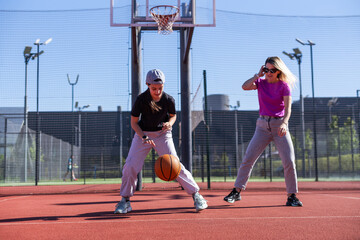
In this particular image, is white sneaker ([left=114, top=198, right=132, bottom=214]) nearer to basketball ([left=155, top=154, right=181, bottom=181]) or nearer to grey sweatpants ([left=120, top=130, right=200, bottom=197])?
grey sweatpants ([left=120, top=130, right=200, bottom=197])

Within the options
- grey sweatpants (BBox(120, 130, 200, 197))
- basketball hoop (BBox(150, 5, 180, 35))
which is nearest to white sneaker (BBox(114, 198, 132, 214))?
grey sweatpants (BBox(120, 130, 200, 197))

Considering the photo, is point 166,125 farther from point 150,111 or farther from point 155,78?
point 155,78

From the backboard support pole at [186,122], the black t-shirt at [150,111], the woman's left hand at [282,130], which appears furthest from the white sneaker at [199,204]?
the backboard support pole at [186,122]

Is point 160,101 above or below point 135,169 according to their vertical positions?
above

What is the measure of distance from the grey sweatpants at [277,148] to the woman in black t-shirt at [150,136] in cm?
111

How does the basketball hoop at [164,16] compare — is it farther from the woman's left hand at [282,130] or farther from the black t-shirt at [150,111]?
the woman's left hand at [282,130]

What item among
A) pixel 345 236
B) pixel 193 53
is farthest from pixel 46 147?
pixel 345 236

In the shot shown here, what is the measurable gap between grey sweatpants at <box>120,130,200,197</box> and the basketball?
0.56 feet

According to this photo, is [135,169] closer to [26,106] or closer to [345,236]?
[345,236]

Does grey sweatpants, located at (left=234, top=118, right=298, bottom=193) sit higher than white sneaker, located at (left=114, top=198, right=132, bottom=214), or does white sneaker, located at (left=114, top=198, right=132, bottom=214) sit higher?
grey sweatpants, located at (left=234, top=118, right=298, bottom=193)

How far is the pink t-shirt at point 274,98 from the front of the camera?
5196 mm

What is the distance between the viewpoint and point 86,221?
4020mm

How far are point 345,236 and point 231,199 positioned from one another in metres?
2.53

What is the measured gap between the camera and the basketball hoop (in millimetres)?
8859
